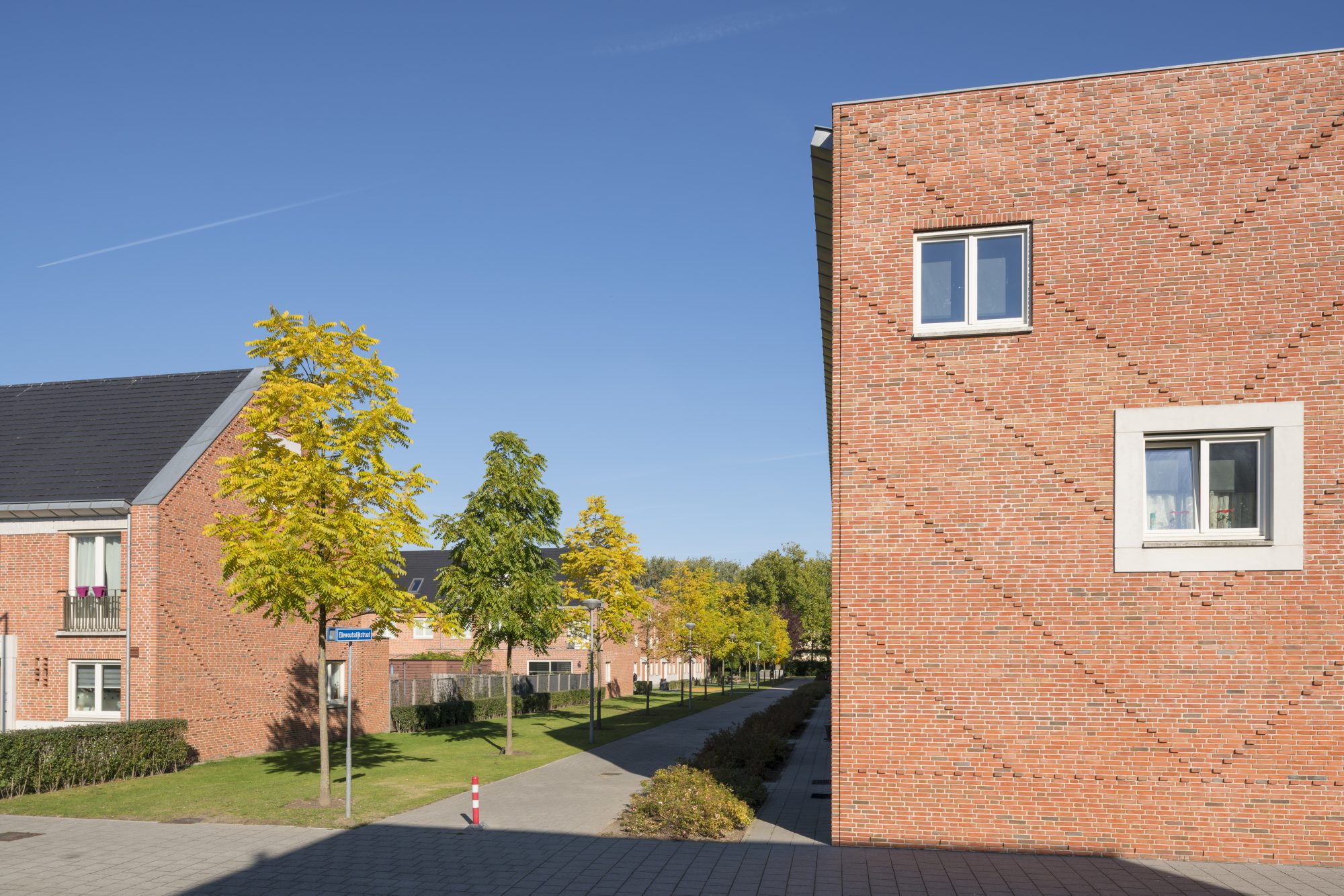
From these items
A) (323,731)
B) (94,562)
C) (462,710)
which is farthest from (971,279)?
(462,710)

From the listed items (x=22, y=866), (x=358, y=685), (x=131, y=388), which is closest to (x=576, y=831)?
(x=22, y=866)

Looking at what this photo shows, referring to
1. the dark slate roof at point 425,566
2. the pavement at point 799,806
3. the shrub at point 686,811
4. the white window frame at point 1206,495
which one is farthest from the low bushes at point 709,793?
the dark slate roof at point 425,566

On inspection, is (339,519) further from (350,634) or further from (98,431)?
(98,431)

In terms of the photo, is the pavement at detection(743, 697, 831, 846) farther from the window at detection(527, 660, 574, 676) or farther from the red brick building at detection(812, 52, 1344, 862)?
the window at detection(527, 660, 574, 676)

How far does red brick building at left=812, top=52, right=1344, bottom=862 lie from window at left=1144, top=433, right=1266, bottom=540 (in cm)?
3

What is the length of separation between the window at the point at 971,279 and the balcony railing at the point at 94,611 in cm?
1863

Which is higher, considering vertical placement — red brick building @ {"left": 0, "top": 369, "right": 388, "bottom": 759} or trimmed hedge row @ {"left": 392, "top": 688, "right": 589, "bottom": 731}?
red brick building @ {"left": 0, "top": 369, "right": 388, "bottom": 759}

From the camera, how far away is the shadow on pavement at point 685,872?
10.6m

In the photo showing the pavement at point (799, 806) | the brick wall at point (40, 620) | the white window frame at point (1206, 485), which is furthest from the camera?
the brick wall at point (40, 620)

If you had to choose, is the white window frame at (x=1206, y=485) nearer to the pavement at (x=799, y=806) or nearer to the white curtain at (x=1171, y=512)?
the white curtain at (x=1171, y=512)

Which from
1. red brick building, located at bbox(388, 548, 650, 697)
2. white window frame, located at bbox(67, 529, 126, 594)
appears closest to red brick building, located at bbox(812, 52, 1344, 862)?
white window frame, located at bbox(67, 529, 126, 594)

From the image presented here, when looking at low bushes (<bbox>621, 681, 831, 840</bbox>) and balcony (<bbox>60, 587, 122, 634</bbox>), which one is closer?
low bushes (<bbox>621, 681, 831, 840</bbox>)

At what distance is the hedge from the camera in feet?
56.6

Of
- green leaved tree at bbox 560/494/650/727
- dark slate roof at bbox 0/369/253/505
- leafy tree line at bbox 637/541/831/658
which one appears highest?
dark slate roof at bbox 0/369/253/505
